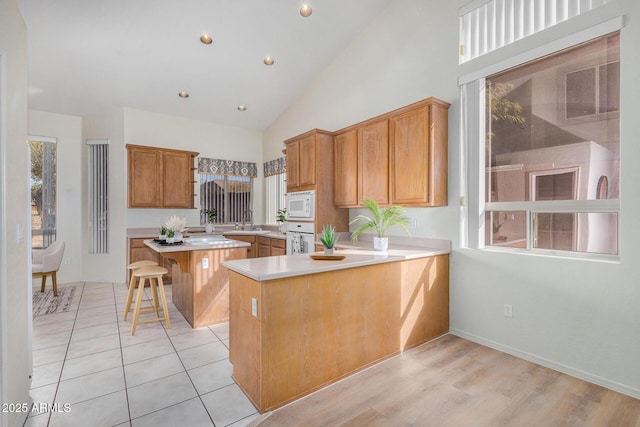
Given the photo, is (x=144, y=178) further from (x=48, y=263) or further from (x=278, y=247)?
(x=278, y=247)

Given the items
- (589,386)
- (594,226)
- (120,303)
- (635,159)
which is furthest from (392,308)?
(120,303)

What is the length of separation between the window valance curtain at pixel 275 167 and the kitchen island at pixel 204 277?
9.13 feet

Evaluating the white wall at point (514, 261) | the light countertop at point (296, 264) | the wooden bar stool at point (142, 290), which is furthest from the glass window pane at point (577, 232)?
the wooden bar stool at point (142, 290)

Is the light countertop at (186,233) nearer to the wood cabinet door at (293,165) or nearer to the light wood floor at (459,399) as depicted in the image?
the wood cabinet door at (293,165)

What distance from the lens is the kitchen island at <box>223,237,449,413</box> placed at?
1979 mm

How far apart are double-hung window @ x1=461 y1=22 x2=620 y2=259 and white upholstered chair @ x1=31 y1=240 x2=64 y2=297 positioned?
5.77 metres

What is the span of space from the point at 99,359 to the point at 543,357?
3828 mm

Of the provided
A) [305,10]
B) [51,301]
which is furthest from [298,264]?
[51,301]

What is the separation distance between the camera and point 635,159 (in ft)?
7.03

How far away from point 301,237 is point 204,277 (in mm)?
1487

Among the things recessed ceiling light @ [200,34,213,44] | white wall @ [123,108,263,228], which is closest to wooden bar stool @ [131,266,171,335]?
white wall @ [123,108,263,228]

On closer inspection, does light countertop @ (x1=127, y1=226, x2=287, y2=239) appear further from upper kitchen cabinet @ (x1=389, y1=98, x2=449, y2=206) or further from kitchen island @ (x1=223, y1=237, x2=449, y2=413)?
kitchen island @ (x1=223, y1=237, x2=449, y2=413)

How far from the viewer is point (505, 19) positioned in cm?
288

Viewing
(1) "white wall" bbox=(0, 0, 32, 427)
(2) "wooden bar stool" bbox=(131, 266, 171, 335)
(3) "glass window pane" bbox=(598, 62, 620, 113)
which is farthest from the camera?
(2) "wooden bar stool" bbox=(131, 266, 171, 335)
